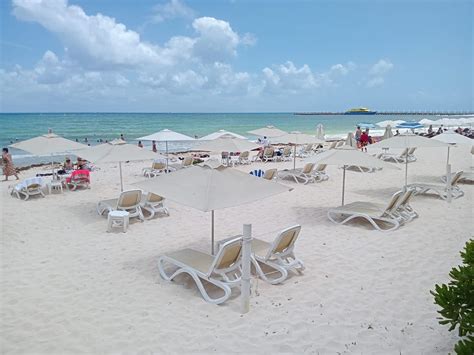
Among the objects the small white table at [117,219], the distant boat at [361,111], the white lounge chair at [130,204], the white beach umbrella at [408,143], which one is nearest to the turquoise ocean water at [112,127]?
the white lounge chair at [130,204]

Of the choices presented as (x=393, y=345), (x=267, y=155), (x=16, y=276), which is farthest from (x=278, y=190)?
(x=267, y=155)

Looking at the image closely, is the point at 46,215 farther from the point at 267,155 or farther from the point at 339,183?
the point at 267,155

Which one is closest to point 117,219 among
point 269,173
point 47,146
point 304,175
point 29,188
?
point 29,188

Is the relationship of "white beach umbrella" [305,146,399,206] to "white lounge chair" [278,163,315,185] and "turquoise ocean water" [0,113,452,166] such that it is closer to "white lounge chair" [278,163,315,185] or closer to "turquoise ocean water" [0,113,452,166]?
"white lounge chair" [278,163,315,185]

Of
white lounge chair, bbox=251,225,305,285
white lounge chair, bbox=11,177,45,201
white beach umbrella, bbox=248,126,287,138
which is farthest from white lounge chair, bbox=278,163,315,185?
white lounge chair, bbox=11,177,45,201

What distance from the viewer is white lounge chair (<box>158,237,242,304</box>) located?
4323 millimetres

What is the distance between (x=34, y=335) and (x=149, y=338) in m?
1.10

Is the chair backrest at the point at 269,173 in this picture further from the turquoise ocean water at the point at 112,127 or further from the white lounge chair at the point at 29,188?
the turquoise ocean water at the point at 112,127

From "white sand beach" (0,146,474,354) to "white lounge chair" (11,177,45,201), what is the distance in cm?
140

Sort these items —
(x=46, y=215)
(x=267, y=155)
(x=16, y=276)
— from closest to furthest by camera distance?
(x=16, y=276)
(x=46, y=215)
(x=267, y=155)

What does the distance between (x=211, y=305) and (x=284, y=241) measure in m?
1.30

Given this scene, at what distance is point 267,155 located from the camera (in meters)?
17.7

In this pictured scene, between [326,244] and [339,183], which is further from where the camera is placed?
[339,183]

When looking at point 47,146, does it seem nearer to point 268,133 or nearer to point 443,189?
point 268,133
